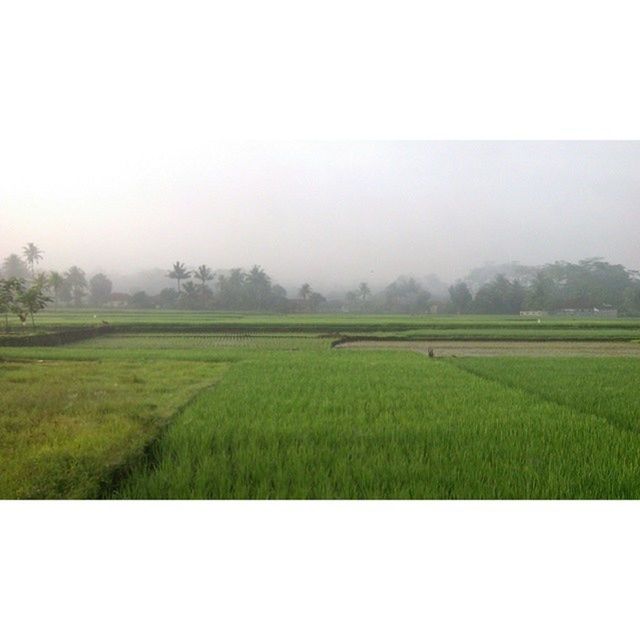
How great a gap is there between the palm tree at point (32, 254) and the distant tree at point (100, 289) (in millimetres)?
425

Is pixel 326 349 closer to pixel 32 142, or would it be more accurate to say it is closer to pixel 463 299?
pixel 463 299

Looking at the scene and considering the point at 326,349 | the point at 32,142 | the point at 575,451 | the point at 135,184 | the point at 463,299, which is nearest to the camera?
the point at 575,451

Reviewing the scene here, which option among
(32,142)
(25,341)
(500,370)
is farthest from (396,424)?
(32,142)

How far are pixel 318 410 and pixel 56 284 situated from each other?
92.8 inches

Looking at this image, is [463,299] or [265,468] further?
[463,299]

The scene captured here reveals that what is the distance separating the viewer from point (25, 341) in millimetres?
4133

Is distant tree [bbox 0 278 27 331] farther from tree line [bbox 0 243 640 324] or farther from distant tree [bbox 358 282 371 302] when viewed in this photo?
distant tree [bbox 358 282 371 302]

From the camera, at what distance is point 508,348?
5.56 metres

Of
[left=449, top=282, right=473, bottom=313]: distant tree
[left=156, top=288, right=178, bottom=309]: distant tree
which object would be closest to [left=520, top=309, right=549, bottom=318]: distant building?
[left=449, top=282, right=473, bottom=313]: distant tree

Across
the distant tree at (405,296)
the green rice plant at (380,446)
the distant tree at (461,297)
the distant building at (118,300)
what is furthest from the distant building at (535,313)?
the distant building at (118,300)

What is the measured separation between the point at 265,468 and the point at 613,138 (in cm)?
356

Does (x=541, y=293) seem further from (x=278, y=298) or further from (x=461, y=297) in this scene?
(x=278, y=298)

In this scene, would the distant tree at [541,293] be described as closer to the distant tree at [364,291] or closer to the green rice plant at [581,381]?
the green rice plant at [581,381]

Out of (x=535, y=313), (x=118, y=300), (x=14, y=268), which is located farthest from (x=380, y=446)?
(x=14, y=268)
